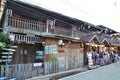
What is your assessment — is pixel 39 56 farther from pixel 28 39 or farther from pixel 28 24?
pixel 28 24

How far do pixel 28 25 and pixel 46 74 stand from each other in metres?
5.30

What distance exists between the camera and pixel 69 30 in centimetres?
2448

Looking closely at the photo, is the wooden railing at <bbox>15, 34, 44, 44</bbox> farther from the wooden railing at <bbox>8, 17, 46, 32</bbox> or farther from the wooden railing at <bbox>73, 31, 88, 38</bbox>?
the wooden railing at <bbox>73, 31, 88, 38</bbox>

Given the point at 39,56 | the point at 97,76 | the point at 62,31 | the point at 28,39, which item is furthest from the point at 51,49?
the point at 62,31

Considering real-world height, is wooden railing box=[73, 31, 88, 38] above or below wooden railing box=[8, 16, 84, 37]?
below

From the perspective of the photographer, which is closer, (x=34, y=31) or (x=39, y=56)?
(x=34, y=31)

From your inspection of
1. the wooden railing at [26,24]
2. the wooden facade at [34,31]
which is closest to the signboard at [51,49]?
the wooden facade at [34,31]

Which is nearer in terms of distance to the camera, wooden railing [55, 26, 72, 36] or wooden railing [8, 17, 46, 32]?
wooden railing [8, 17, 46, 32]

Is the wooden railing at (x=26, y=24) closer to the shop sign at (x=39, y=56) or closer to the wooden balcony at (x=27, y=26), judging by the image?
the wooden balcony at (x=27, y=26)

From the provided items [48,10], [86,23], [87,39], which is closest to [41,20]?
[48,10]

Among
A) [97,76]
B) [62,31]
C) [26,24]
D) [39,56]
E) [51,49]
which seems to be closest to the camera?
[97,76]

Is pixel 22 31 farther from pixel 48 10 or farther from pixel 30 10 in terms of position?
pixel 48 10

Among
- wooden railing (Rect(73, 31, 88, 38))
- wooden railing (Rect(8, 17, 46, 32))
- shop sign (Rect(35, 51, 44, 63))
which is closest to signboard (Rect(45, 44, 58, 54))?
shop sign (Rect(35, 51, 44, 63))

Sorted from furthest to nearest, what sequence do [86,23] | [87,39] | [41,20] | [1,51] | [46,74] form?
[86,23]
[87,39]
[41,20]
[46,74]
[1,51]
